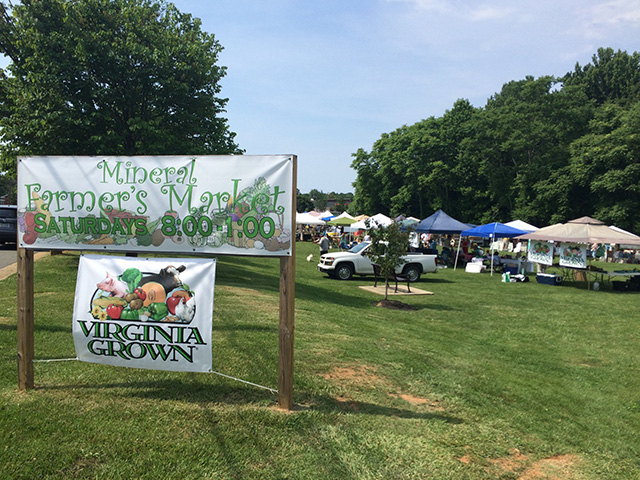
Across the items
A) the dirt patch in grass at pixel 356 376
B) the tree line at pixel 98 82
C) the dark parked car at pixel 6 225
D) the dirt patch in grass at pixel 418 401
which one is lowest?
the dirt patch in grass at pixel 418 401

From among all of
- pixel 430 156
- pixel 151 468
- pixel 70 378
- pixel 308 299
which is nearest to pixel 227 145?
pixel 308 299

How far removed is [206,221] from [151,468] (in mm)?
2119

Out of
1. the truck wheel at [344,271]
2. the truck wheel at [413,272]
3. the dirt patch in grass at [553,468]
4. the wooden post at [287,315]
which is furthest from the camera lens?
the truck wheel at [413,272]

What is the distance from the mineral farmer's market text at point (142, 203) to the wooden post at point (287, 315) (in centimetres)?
23

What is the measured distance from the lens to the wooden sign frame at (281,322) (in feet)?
14.5

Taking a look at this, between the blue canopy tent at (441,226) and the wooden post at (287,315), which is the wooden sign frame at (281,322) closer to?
the wooden post at (287,315)

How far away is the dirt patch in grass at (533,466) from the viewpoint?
3.97m

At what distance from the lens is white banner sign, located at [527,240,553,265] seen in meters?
20.1

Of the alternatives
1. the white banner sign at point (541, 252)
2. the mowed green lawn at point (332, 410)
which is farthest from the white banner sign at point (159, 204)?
the white banner sign at point (541, 252)

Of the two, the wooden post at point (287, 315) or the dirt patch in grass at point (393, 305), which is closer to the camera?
the wooden post at point (287, 315)

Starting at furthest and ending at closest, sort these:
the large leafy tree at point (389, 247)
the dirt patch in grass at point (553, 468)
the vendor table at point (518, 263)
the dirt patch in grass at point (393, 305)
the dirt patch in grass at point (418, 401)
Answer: the vendor table at point (518, 263)
the large leafy tree at point (389, 247)
the dirt patch in grass at point (393, 305)
the dirt patch in grass at point (418, 401)
the dirt patch in grass at point (553, 468)

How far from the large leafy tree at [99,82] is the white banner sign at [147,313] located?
10679 mm

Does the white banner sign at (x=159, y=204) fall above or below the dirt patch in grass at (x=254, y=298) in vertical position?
above

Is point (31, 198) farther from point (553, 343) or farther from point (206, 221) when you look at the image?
point (553, 343)
